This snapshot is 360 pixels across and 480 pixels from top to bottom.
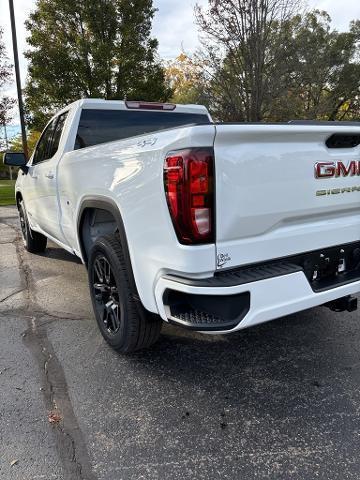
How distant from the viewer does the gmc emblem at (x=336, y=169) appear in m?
2.53

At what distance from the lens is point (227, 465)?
2.10 metres

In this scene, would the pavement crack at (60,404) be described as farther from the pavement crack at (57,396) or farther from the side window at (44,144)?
the side window at (44,144)

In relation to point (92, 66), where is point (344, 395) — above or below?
below

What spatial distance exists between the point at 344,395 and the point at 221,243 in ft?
4.37

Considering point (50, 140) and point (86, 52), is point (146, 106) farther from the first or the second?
point (86, 52)

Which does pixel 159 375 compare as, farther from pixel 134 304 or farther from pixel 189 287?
pixel 189 287

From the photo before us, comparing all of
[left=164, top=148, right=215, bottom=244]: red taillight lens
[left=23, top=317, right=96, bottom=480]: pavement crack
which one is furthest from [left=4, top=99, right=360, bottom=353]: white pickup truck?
[left=23, top=317, right=96, bottom=480]: pavement crack

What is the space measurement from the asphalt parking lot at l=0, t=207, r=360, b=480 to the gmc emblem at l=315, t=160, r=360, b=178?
1368 millimetres

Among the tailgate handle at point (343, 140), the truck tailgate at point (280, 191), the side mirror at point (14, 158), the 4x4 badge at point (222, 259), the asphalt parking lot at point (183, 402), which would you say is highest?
the side mirror at point (14, 158)

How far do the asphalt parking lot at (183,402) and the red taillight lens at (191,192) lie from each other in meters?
1.11

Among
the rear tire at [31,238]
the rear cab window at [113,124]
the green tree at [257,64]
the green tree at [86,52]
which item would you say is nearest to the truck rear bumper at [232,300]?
the rear cab window at [113,124]

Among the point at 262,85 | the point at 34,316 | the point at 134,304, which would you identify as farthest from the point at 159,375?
the point at 262,85

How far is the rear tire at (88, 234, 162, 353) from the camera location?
2.78 metres

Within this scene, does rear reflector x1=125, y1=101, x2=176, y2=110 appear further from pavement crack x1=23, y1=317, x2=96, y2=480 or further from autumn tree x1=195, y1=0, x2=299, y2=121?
autumn tree x1=195, y1=0, x2=299, y2=121
